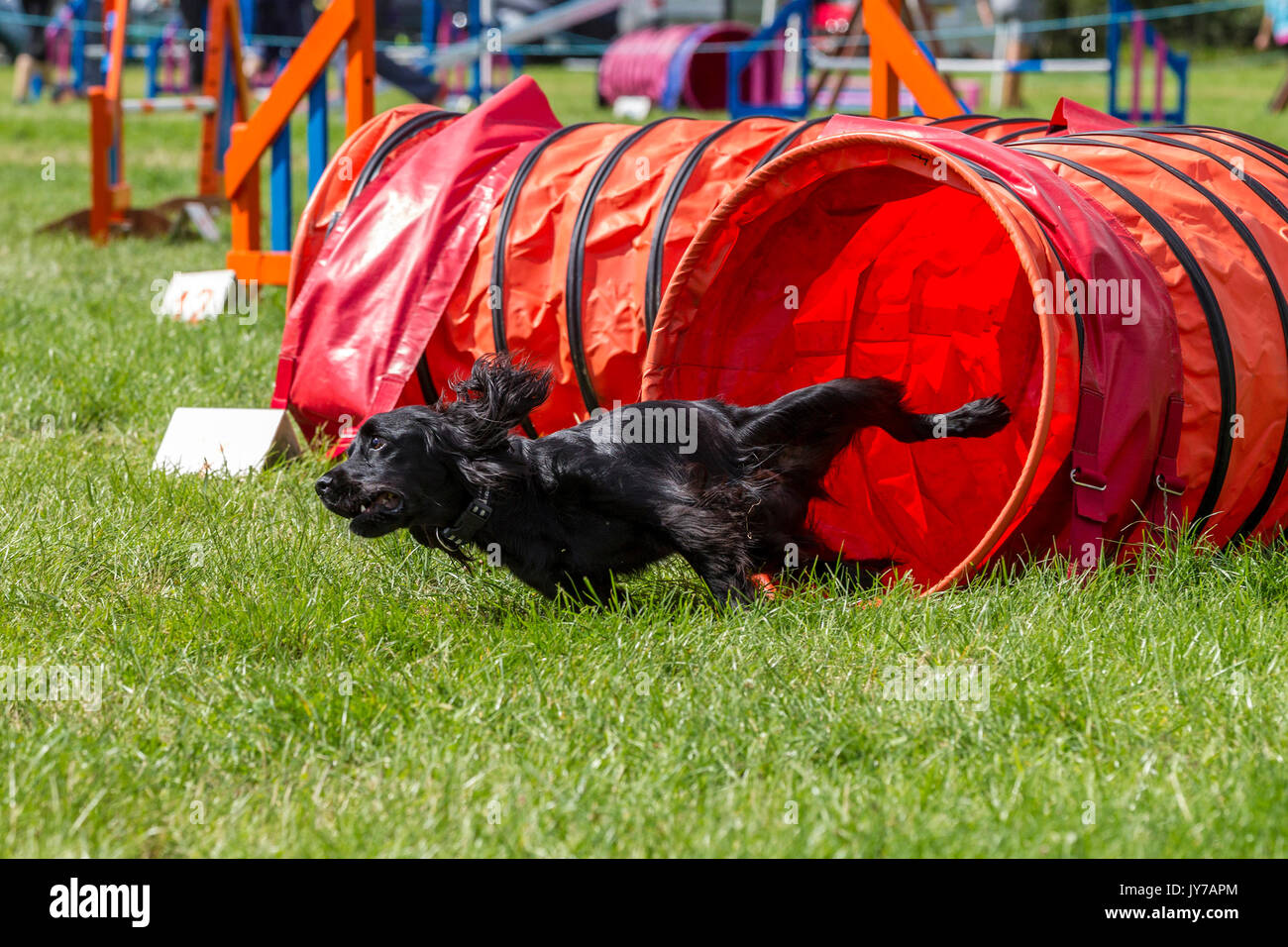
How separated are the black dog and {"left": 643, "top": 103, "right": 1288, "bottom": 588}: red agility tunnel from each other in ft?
1.71

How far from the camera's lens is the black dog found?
320cm

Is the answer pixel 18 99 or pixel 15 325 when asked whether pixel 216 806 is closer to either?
pixel 15 325

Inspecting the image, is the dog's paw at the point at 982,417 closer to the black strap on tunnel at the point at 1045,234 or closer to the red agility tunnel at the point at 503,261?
the black strap on tunnel at the point at 1045,234

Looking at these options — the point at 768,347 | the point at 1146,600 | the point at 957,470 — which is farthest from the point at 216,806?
the point at 957,470

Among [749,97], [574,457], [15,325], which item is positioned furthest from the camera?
[749,97]

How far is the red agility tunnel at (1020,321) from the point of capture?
313cm

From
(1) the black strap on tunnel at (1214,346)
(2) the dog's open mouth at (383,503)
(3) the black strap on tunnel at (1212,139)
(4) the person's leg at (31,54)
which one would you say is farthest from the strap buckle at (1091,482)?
(4) the person's leg at (31,54)

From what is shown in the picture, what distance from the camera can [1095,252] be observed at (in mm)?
3119

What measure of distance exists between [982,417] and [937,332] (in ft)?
3.14

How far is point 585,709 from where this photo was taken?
2.67 meters

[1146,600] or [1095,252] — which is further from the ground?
[1095,252]

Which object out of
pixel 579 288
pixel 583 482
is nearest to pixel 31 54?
pixel 579 288

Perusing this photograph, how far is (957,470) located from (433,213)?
1919mm

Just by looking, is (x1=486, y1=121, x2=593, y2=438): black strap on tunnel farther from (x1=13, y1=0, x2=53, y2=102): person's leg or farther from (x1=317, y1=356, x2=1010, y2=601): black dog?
(x1=13, y1=0, x2=53, y2=102): person's leg
